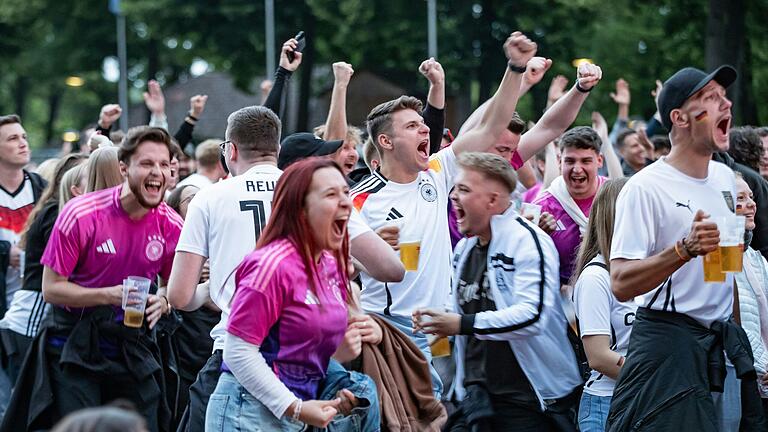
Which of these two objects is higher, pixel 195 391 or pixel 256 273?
pixel 256 273

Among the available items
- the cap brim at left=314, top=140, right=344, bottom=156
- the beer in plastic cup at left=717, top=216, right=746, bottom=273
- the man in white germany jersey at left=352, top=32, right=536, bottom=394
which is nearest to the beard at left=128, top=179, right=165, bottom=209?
the man in white germany jersey at left=352, top=32, right=536, bottom=394

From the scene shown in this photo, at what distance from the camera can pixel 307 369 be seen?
4.71 meters

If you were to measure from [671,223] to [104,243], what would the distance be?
3.22 meters

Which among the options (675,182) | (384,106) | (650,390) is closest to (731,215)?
(675,182)

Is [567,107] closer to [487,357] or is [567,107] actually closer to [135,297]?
[487,357]

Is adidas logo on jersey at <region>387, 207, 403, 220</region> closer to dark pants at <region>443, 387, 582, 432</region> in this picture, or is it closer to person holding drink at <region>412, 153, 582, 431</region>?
person holding drink at <region>412, 153, 582, 431</region>

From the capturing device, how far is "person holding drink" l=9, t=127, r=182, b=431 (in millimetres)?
6613

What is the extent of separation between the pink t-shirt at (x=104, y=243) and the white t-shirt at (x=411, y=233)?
47.8 inches

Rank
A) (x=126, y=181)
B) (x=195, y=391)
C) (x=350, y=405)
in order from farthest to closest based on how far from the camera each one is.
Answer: (x=126, y=181) < (x=195, y=391) < (x=350, y=405)

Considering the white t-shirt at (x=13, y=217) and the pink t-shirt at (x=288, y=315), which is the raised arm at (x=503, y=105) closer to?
the pink t-shirt at (x=288, y=315)

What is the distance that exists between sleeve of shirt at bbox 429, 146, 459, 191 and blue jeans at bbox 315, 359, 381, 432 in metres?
2.32

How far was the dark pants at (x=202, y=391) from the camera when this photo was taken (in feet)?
18.6

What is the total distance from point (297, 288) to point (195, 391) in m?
1.48

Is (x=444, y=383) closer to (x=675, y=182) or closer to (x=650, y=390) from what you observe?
(x=650, y=390)
